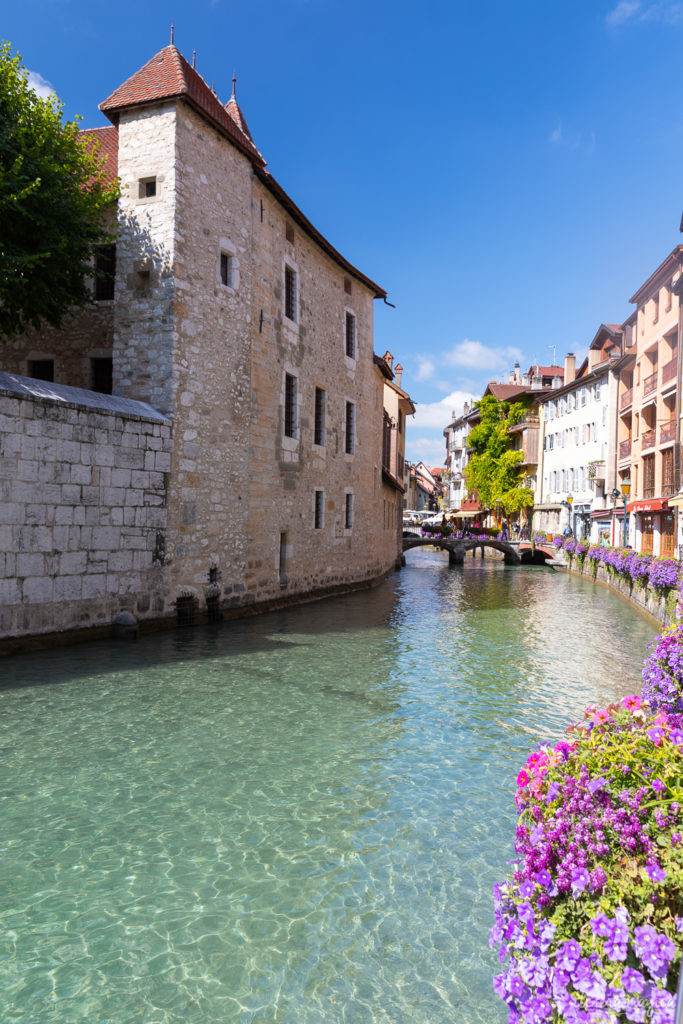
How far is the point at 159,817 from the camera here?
4922 mm

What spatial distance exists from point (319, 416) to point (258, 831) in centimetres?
1543

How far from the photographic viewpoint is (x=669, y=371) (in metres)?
26.6

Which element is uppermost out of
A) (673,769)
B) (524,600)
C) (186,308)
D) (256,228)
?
(256,228)

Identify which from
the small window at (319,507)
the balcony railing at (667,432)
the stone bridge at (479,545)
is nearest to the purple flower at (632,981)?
the small window at (319,507)

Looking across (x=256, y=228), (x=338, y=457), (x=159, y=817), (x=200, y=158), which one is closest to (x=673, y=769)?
(x=159, y=817)

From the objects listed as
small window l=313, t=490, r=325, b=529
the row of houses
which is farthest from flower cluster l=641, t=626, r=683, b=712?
the row of houses

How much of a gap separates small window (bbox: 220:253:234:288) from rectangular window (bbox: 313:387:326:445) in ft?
17.5

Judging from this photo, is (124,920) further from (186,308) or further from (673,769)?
(186,308)

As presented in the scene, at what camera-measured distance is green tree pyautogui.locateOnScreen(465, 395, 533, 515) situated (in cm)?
5156

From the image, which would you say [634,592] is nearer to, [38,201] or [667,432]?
[667,432]

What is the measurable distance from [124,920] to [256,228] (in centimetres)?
1464

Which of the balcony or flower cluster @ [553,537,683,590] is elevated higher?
the balcony

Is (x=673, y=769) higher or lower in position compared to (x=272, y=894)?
higher

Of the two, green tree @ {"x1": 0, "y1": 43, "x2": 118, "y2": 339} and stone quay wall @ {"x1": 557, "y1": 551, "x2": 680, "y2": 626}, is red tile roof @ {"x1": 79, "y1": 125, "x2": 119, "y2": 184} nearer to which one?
green tree @ {"x1": 0, "y1": 43, "x2": 118, "y2": 339}
